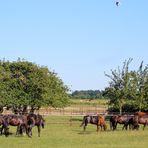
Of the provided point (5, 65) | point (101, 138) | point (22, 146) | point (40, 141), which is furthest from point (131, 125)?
point (5, 65)

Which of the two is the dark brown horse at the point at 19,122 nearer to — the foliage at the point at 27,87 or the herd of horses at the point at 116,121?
the herd of horses at the point at 116,121

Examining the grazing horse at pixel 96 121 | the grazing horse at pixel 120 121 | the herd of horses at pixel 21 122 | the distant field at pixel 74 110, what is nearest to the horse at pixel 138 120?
the grazing horse at pixel 120 121

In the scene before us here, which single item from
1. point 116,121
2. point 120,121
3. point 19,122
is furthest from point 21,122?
point 120,121

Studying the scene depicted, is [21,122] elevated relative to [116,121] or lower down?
lower down

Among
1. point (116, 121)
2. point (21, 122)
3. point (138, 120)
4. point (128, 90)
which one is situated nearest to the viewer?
point (21, 122)

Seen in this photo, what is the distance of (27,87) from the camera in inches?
2640

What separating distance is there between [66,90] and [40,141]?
1789 inches

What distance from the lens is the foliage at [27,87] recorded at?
6512cm

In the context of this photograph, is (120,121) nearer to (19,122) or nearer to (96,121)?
(96,121)

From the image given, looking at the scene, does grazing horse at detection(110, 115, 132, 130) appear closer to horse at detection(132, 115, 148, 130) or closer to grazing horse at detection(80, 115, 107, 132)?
horse at detection(132, 115, 148, 130)

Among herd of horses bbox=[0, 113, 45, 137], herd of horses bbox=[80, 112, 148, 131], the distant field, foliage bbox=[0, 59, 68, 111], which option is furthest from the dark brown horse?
the distant field

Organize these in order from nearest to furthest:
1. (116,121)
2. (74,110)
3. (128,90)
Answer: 1. (116,121)
2. (128,90)
3. (74,110)

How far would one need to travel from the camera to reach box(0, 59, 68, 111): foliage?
65125mm

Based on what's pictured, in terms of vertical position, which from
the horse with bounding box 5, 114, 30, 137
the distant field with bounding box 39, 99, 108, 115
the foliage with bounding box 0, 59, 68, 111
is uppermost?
the foliage with bounding box 0, 59, 68, 111
